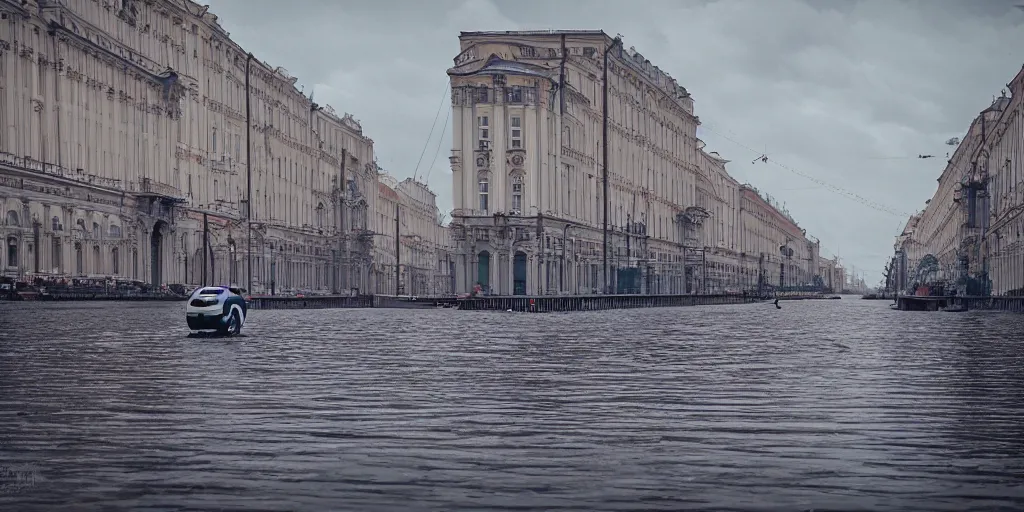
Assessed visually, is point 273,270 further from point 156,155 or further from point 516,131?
point 516,131

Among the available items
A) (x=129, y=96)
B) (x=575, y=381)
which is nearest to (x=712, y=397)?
(x=575, y=381)

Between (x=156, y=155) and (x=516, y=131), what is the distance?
2526 centimetres

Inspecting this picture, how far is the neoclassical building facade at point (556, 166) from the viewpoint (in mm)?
92312

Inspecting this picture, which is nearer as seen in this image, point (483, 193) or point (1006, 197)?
point (1006, 197)

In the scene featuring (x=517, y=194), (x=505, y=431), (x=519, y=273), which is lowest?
(x=505, y=431)

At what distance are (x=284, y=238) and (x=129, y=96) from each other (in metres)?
28.3

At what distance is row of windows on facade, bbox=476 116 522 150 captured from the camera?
9256cm

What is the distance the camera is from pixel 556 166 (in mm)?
96062

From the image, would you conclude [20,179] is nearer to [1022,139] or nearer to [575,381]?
[575,381]

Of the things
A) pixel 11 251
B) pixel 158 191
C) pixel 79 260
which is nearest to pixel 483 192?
pixel 158 191

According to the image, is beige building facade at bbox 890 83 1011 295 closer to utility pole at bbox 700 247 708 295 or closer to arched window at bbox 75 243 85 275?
utility pole at bbox 700 247 708 295

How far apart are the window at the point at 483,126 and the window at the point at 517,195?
357 centimetres

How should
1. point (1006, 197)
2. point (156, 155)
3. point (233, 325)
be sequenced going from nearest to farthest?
point (233, 325), point (156, 155), point (1006, 197)

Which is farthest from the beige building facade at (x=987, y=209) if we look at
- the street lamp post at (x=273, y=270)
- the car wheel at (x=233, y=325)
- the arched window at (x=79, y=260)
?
the car wheel at (x=233, y=325)
